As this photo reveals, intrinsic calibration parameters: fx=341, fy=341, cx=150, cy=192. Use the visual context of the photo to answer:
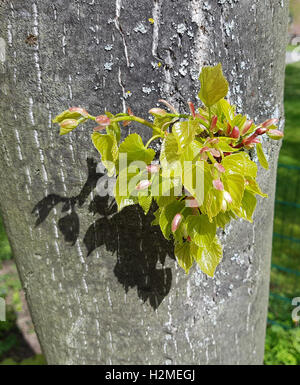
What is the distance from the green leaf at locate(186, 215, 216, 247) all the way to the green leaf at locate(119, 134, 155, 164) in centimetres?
13

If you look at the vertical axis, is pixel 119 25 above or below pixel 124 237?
above

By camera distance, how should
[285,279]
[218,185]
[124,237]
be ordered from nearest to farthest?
[218,185], [124,237], [285,279]

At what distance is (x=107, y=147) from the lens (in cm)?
57

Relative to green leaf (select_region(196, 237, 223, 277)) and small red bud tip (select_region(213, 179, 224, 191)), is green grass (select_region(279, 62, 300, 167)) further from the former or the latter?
small red bud tip (select_region(213, 179, 224, 191))

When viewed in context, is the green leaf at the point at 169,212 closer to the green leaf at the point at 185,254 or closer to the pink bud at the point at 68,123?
the green leaf at the point at 185,254

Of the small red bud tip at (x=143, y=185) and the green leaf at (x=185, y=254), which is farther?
the green leaf at (x=185, y=254)

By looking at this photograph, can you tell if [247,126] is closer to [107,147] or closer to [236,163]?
[236,163]

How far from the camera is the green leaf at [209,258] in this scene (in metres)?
0.63

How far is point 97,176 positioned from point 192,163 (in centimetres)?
24

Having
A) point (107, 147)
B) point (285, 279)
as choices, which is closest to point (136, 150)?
point (107, 147)

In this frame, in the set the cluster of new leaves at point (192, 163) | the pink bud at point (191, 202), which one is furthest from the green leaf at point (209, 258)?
the pink bud at point (191, 202)

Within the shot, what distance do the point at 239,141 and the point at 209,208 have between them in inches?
5.9

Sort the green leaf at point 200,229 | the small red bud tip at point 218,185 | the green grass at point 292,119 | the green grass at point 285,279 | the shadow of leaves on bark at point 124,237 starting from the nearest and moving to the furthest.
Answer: the small red bud tip at point 218,185
the green leaf at point 200,229
the shadow of leaves on bark at point 124,237
the green grass at point 285,279
the green grass at point 292,119
